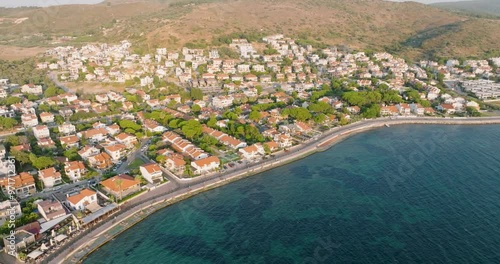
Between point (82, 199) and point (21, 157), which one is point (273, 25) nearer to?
point (21, 157)

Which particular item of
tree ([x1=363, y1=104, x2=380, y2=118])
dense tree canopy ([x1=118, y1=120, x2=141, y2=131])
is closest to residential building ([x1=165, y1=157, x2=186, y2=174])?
dense tree canopy ([x1=118, y1=120, x2=141, y2=131])

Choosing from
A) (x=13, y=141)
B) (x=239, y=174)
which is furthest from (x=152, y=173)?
(x=13, y=141)

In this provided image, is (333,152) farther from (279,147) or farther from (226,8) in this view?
(226,8)

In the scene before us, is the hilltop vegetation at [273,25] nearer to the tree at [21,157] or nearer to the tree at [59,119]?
the tree at [59,119]

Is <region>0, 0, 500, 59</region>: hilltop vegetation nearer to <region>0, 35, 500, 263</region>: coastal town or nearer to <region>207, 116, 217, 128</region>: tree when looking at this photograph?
<region>0, 35, 500, 263</region>: coastal town

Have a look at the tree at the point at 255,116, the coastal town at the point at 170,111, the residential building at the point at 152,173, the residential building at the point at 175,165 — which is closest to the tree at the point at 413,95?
the coastal town at the point at 170,111

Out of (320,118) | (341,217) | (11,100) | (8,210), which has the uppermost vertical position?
(11,100)
